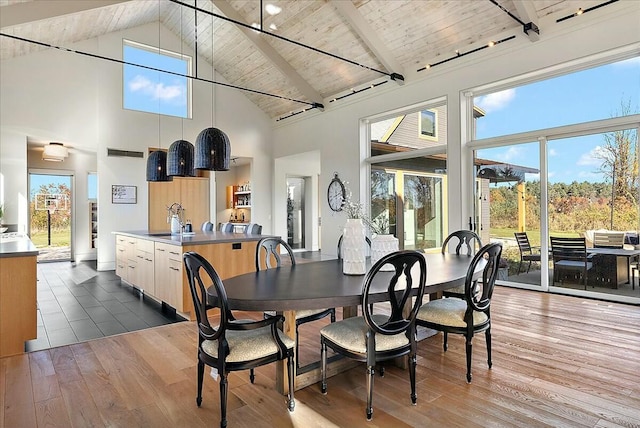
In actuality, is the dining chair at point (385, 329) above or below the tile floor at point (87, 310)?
above

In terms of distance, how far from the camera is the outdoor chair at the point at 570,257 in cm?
498

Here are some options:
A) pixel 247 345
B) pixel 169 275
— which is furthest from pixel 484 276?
pixel 169 275

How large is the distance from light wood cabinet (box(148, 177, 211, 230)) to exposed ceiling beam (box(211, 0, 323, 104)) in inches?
131

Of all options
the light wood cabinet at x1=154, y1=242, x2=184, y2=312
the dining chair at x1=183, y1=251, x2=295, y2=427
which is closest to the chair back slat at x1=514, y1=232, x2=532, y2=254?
the dining chair at x1=183, y1=251, x2=295, y2=427

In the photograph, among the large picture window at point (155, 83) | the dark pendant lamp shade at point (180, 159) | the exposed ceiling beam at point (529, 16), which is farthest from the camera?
the large picture window at point (155, 83)

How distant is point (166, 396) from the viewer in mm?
2375

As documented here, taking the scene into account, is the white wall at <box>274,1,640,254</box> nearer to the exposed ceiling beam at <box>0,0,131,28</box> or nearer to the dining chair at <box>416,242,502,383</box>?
the dining chair at <box>416,242,502,383</box>

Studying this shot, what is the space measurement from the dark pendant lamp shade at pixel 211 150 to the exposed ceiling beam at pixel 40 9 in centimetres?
379

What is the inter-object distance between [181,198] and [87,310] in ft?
15.9

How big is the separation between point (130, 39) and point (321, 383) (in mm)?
8735

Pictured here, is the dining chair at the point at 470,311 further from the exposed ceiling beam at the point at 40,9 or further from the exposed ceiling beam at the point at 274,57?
the exposed ceiling beam at the point at 274,57

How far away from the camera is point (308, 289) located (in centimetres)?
210

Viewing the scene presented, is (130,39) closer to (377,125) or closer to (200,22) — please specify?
(200,22)

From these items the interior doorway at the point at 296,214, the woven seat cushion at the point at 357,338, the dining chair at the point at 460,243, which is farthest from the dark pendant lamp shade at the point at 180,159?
the interior doorway at the point at 296,214
